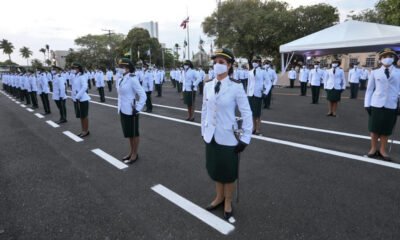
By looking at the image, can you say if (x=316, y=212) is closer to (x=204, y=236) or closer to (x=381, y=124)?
(x=204, y=236)

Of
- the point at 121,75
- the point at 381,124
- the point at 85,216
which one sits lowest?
the point at 85,216

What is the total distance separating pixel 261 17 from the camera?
3394 cm

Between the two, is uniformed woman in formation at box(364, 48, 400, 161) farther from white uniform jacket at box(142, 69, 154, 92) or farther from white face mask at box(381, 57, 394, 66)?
white uniform jacket at box(142, 69, 154, 92)

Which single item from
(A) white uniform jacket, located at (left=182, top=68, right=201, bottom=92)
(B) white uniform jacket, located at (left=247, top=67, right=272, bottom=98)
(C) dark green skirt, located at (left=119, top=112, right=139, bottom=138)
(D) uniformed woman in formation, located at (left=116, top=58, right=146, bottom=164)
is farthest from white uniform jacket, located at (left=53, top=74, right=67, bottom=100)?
(B) white uniform jacket, located at (left=247, top=67, right=272, bottom=98)

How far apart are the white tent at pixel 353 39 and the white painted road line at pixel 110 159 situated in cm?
2012

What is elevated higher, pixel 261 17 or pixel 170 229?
pixel 261 17

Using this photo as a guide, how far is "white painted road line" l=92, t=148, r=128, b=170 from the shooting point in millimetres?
A: 5363

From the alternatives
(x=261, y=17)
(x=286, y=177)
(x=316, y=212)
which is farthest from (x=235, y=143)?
(x=261, y=17)

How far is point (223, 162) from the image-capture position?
3303 mm

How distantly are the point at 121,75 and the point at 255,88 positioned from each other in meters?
3.74

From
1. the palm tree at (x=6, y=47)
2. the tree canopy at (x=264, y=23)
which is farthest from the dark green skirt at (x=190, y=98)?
the palm tree at (x=6, y=47)

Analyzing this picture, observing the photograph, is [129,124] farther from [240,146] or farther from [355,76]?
[355,76]

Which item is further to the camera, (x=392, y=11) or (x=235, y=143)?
(x=392, y=11)

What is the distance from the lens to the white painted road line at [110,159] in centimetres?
536
